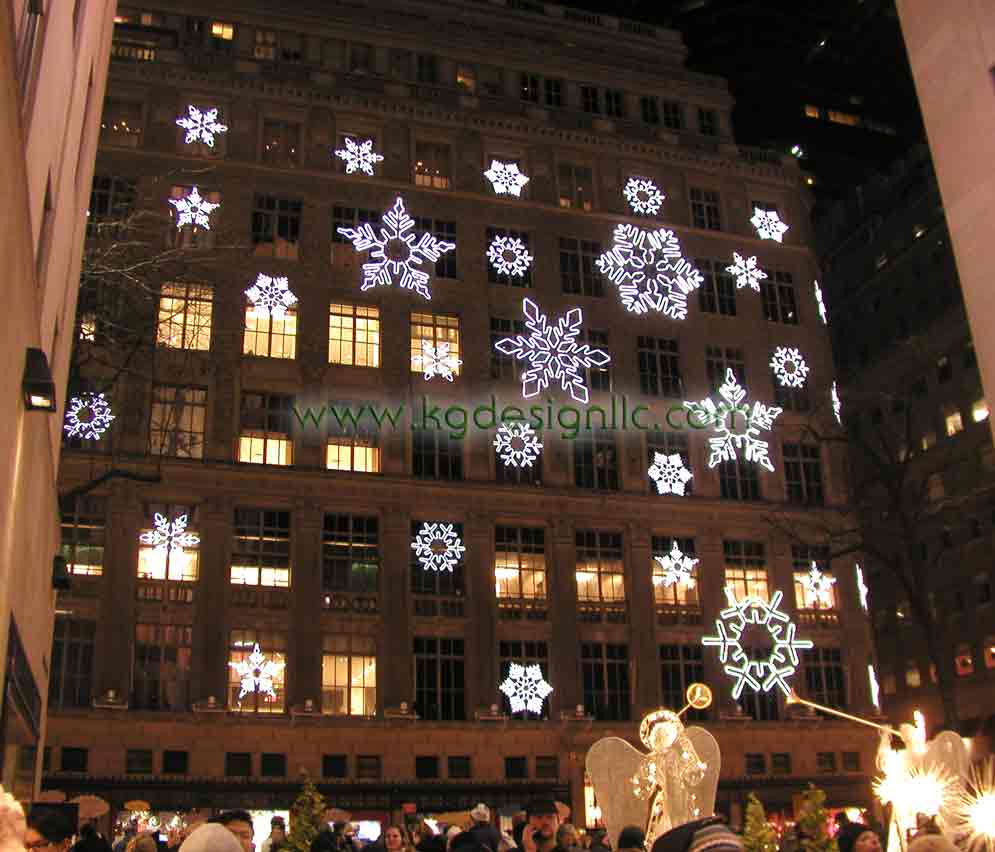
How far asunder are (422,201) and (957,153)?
1205 inches

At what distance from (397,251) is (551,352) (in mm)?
7343

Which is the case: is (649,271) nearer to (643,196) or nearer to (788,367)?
(643,196)

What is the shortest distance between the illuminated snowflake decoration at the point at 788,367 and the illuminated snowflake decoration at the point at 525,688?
17370mm

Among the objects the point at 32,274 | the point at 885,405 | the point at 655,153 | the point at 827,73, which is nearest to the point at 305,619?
the point at 655,153

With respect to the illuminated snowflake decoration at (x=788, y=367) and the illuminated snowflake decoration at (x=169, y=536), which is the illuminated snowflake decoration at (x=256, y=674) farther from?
the illuminated snowflake decoration at (x=788, y=367)

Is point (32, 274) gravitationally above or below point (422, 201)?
below

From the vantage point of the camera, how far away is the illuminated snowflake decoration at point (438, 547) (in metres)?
41.3

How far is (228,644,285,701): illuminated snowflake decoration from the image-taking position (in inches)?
1492

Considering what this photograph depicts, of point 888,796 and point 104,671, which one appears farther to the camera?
point 104,671

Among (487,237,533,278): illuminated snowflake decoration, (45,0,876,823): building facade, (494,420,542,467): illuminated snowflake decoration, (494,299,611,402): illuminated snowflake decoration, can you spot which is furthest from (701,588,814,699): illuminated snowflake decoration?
(487,237,533,278): illuminated snowflake decoration

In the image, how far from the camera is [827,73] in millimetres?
87125

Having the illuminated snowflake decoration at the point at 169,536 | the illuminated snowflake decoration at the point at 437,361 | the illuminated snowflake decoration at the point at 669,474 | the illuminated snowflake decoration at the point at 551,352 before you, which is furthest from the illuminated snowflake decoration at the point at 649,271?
the illuminated snowflake decoration at the point at 169,536

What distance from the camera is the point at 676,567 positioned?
44.2 metres

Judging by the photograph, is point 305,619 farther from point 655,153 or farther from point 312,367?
point 655,153
